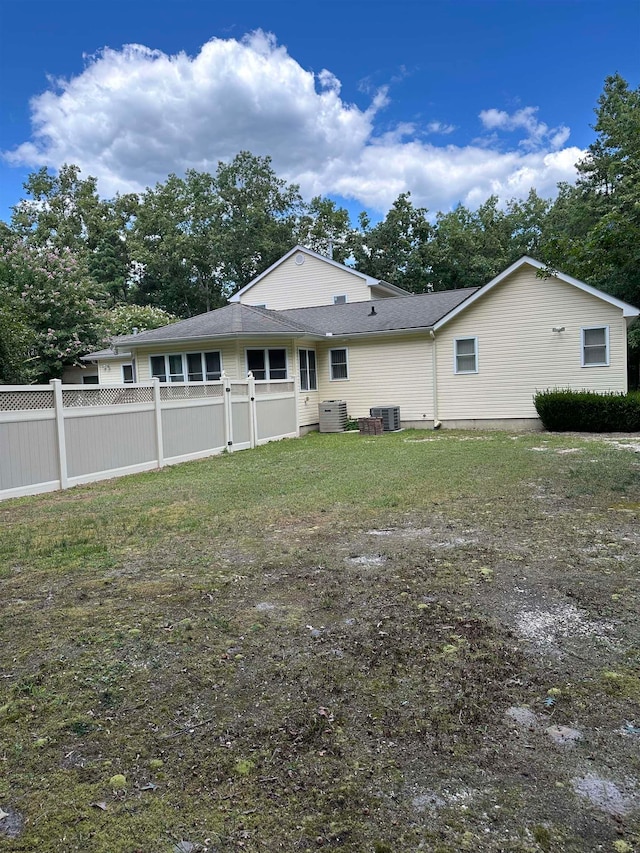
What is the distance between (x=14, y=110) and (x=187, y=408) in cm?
1491

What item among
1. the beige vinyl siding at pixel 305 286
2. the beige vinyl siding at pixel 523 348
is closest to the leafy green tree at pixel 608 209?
the beige vinyl siding at pixel 523 348

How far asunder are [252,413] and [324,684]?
35.6 feet

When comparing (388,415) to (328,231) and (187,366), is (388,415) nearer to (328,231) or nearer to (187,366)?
(187,366)

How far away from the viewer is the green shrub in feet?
43.0

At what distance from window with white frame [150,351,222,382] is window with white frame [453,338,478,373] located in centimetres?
709

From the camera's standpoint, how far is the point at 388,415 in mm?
16094

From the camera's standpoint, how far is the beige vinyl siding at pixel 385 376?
54.2 feet

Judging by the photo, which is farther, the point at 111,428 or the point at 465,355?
the point at 465,355

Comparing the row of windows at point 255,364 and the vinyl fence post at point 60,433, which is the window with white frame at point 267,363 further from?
the vinyl fence post at point 60,433

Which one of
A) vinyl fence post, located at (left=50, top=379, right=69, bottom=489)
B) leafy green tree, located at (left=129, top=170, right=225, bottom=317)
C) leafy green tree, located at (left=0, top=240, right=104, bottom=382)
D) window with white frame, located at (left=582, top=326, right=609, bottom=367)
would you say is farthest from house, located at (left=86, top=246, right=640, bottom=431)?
leafy green tree, located at (left=129, top=170, right=225, bottom=317)

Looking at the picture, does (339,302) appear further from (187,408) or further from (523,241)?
(523,241)

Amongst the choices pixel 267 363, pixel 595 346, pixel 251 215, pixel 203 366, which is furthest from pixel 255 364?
pixel 251 215

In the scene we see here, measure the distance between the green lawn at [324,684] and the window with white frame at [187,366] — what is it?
10.4 meters

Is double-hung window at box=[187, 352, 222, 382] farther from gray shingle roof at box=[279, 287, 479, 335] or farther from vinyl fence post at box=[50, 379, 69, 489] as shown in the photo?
vinyl fence post at box=[50, 379, 69, 489]
